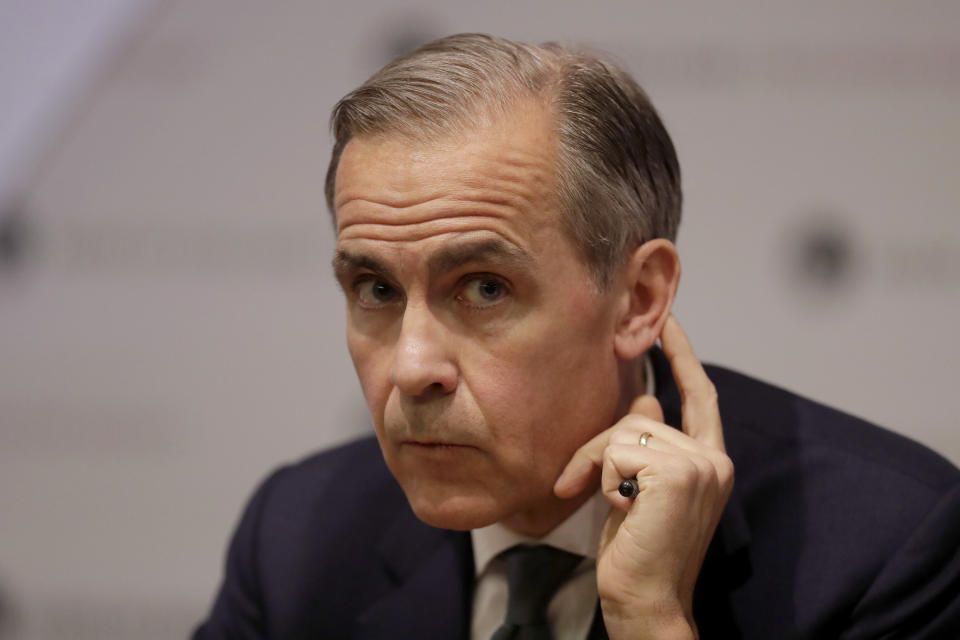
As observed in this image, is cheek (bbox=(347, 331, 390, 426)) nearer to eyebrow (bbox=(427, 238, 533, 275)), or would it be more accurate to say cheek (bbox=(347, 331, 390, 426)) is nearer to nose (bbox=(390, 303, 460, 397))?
nose (bbox=(390, 303, 460, 397))

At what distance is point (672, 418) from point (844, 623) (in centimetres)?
47

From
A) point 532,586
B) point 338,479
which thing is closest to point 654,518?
point 532,586

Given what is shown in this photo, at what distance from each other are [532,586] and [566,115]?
2.83ft

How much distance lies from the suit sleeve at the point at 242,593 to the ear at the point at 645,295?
0.99 m

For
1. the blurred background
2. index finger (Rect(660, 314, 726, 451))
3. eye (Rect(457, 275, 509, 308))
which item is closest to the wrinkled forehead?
eye (Rect(457, 275, 509, 308))

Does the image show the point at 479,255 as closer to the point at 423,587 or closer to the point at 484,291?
the point at 484,291

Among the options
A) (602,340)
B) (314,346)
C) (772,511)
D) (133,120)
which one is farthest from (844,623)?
(133,120)

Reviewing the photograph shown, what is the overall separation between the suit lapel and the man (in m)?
0.16

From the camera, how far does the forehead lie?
4.97 ft

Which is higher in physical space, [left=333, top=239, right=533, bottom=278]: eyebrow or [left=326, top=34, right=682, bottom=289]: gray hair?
[left=326, top=34, right=682, bottom=289]: gray hair

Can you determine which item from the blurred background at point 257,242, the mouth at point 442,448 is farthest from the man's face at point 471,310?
the blurred background at point 257,242

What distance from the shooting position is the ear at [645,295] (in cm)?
168

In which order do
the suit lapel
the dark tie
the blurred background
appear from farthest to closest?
the blurred background
the suit lapel
the dark tie

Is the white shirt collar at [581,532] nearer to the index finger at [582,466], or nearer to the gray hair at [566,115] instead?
Result: the index finger at [582,466]
